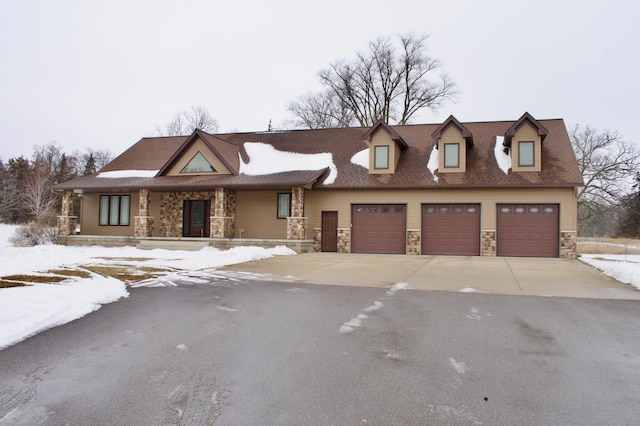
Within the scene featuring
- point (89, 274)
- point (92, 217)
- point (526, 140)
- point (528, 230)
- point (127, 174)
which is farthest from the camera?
point (92, 217)

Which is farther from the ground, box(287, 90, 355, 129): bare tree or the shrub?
box(287, 90, 355, 129): bare tree

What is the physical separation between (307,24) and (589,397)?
821 inches

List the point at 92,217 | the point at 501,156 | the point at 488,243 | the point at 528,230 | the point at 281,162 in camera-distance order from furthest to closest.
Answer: the point at 92,217, the point at 281,162, the point at 501,156, the point at 488,243, the point at 528,230

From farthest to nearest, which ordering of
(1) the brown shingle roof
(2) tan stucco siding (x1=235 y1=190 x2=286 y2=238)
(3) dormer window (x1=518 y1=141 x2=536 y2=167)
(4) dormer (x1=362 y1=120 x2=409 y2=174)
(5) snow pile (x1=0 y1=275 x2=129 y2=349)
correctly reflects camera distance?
(2) tan stucco siding (x1=235 y1=190 x2=286 y2=238)
(4) dormer (x1=362 y1=120 x2=409 y2=174)
(3) dormer window (x1=518 y1=141 x2=536 y2=167)
(1) the brown shingle roof
(5) snow pile (x1=0 y1=275 x2=129 y2=349)

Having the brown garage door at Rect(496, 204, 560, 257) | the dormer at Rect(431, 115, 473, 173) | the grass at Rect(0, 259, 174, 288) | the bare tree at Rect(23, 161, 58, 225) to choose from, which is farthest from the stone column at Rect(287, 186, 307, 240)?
the bare tree at Rect(23, 161, 58, 225)

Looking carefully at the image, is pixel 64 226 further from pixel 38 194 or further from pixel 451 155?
pixel 38 194

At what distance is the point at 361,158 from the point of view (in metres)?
21.8

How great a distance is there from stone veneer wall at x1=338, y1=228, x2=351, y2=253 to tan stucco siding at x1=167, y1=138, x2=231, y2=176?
239 inches

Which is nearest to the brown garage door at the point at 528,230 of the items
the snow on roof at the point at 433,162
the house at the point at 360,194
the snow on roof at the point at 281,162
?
the house at the point at 360,194

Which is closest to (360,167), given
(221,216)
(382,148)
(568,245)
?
(382,148)

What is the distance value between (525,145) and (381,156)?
6153mm

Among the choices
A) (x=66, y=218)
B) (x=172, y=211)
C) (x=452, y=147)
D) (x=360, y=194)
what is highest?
(x=452, y=147)

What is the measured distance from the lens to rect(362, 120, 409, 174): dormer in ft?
67.1

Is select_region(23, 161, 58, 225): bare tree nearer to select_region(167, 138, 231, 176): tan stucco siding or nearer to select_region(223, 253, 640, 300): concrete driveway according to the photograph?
select_region(167, 138, 231, 176): tan stucco siding
